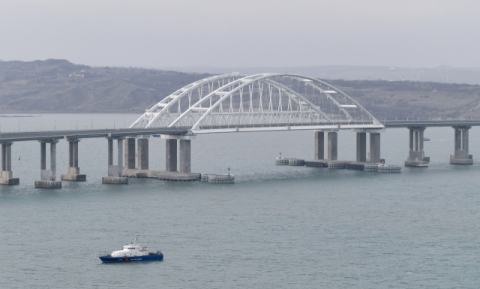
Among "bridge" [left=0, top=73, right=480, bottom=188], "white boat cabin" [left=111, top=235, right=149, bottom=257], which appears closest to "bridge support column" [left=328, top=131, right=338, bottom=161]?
"bridge" [left=0, top=73, right=480, bottom=188]

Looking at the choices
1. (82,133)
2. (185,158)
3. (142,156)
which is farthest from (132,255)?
(142,156)

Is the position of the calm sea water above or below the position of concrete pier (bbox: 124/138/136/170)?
below

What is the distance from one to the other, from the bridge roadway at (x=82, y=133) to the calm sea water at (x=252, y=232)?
19.2ft

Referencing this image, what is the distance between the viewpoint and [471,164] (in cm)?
14212

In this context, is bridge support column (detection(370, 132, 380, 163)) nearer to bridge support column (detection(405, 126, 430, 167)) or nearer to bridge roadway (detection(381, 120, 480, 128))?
bridge roadway (detection(381, 120, 480, 128))

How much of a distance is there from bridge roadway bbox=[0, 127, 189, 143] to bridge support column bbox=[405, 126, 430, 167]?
41446mm

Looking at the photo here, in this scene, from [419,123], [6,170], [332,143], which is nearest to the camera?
[6,170]

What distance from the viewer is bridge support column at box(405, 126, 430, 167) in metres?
136

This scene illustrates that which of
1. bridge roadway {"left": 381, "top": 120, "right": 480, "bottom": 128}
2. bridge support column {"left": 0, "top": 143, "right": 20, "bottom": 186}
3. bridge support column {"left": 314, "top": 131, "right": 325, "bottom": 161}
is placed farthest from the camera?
bridge roadway {"left": 381, "top": 120, "right": 480, "bottom": 128}

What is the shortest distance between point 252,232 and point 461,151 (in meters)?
78.8

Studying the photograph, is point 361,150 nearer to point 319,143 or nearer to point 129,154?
point 319,143

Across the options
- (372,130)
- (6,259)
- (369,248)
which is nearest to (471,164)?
(372,130)

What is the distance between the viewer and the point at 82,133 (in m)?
105

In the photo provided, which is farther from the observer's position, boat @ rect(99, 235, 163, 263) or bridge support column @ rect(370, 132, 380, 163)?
bridge support column @ rect(370, 132, 380, 163)
